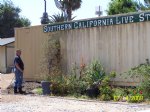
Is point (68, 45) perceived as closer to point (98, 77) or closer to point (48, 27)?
point (48, 27)

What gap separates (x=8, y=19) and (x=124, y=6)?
Answer: 78.2ft

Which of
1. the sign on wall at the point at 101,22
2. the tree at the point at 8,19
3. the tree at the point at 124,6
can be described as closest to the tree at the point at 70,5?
the tree at the point at 124,6

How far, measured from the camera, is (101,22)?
54.9ft

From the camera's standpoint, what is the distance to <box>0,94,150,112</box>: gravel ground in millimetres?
11773

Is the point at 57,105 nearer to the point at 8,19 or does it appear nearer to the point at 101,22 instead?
the point at 101,22

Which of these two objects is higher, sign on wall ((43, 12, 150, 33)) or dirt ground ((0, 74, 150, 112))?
sign on wall ((43, 12, 150, 33))

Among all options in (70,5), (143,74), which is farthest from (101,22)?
(70,5)

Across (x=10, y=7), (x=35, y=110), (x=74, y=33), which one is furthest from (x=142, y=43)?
(x=10, y=7)

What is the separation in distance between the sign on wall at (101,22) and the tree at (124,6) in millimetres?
17518

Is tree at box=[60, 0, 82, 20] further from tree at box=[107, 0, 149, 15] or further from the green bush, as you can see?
the green bush

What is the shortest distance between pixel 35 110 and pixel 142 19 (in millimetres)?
5874

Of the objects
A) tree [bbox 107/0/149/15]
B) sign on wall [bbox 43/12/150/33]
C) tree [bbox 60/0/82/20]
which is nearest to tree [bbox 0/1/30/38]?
tree [bbox 60/0/82/20]

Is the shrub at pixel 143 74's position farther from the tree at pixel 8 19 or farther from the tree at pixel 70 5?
the tree at pixel 8 19

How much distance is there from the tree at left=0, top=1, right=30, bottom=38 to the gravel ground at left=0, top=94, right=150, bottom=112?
41503 mm
